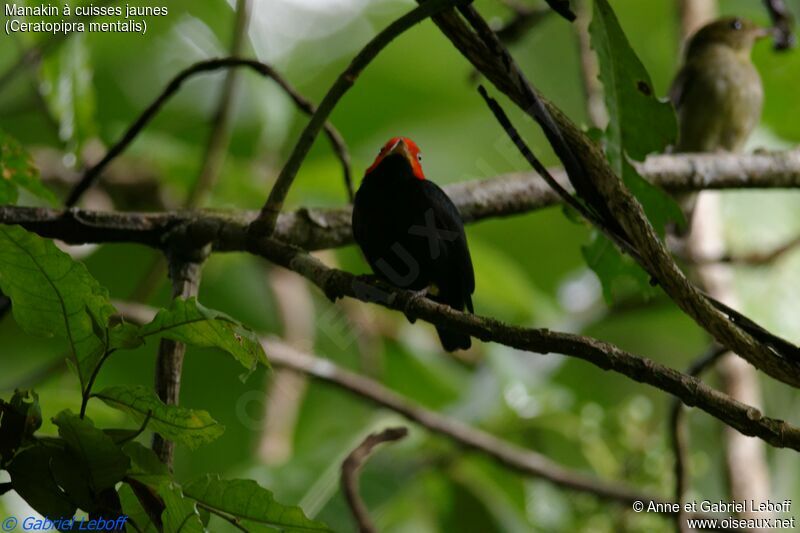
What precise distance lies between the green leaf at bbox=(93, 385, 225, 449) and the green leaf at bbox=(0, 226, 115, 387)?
0.18 feet

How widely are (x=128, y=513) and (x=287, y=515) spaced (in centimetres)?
22

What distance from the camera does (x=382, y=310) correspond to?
497 centimetres

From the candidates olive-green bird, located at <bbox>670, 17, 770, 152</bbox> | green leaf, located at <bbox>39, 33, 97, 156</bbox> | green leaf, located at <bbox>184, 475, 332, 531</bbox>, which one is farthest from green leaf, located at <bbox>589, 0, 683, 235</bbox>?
olive-green bird, located at <bbox>670, 17, 770, 152</bbox>

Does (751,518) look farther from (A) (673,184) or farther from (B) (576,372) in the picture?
(B) (576,372)

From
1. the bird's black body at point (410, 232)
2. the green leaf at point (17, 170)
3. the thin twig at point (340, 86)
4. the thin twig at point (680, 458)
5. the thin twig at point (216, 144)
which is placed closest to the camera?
the thin twig at point (340, 86)

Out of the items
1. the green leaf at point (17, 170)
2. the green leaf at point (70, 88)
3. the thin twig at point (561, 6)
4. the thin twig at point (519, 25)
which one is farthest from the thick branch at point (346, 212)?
the green leaf at point (70, 88)

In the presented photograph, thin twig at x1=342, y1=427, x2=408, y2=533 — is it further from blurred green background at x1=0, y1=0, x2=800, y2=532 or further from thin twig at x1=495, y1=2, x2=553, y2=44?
thin twig at x1=495, y1=2, x2=553, y2=44

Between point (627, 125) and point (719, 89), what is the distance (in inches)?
109

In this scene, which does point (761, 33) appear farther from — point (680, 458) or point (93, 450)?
point (93, 450)

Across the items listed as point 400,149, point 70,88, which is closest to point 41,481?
point 400,149

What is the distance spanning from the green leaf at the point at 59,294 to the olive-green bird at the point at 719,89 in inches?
126

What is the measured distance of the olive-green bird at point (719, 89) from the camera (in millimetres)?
4133

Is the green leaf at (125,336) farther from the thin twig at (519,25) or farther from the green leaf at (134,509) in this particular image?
the thin twig at (519,25)

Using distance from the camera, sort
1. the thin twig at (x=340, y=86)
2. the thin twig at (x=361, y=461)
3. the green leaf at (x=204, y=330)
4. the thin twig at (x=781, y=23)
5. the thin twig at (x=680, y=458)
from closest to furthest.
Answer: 1. the green leaf at (x=204, y=330)
2. the thin twig at (x=340, y=86)
3. the thin twig at (x=361, y=461)
4. the thin twig at (x=680, y=458)
5. the thin twig at (x=781, y=23)
